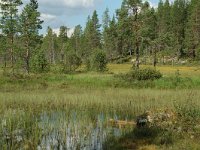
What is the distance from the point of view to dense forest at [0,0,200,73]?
6025 centimetres

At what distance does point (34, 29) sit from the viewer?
70875mm

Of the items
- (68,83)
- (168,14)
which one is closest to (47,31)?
(168,14)

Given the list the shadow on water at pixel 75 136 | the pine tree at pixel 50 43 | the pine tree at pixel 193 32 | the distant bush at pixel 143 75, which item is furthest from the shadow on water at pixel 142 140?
the pine tree at pixel 50 43

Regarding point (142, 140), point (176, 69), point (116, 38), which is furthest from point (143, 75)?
point (116, 38)

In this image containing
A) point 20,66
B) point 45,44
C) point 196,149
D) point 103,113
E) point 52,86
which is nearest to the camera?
point 196,149

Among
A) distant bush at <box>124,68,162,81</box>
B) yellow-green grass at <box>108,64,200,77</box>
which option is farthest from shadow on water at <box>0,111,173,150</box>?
yellow-green grass at <box>108,64,200,77</box>

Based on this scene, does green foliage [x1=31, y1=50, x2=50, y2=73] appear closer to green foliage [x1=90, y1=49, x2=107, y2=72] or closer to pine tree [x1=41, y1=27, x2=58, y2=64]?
green foliage [x1=90, y1=49, x2=107, y2=72]

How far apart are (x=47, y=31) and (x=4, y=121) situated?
13606cm

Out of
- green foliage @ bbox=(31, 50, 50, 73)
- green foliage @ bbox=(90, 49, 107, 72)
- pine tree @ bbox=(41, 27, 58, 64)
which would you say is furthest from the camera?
pine tree @ bbox=(41, 27, 58, 64)

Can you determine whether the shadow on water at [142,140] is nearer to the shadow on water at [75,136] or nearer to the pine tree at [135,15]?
the shadow on water at [75,136]

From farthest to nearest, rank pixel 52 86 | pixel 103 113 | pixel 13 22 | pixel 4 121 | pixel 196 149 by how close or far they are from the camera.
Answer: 1. pixel 13 22
2. pixel 52 86
3. pixel 103 113
4. pixel 4 121
5. pixel 196 149

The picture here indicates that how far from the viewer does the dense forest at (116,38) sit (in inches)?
2372

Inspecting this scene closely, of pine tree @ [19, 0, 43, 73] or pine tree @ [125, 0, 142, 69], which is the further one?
pine tree @ [19, 0, 43, 73]

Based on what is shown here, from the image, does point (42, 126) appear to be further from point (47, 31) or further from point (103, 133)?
point (47, 31)
